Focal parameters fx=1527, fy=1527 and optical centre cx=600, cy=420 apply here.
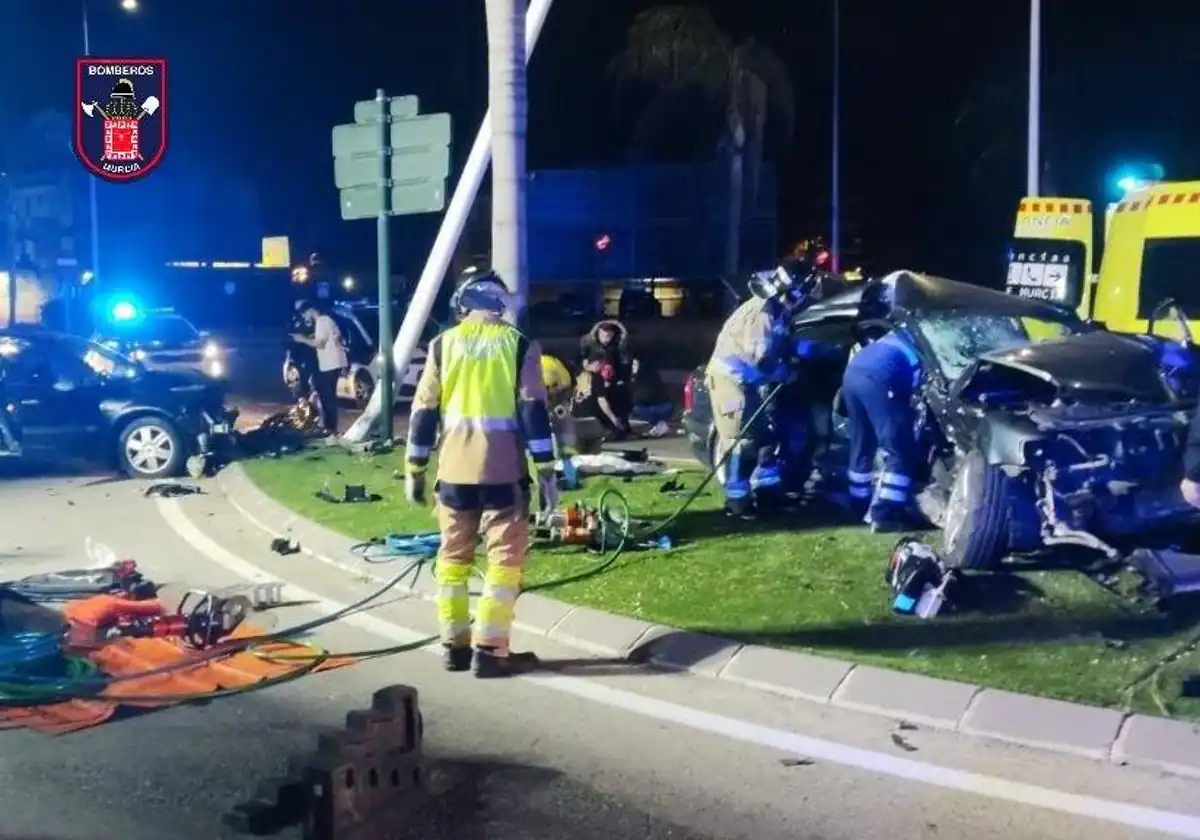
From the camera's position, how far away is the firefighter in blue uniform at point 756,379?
1027 centimetres

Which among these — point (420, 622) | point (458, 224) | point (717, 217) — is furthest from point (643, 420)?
point (717, 217)

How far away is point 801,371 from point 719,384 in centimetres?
82

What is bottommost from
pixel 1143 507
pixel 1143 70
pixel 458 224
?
pixel 1143 507

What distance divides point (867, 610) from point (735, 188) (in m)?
32.8

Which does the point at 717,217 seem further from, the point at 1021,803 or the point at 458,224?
the point at 1021,803

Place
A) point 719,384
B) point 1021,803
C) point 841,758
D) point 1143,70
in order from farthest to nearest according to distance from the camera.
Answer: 1. point 1143,70
2. point 719,384
3. point 841,758
4. point 1021,803

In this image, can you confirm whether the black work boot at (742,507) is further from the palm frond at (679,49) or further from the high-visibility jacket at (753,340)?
the palm frond at (679,49)

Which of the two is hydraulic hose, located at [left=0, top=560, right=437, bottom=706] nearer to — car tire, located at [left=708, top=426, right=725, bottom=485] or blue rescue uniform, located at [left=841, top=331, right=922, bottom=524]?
blue rescue uniform, located at [left=841, top=331, right=922, bottom=524]

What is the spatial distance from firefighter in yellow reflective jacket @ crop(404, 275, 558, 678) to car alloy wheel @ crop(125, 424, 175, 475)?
7.69 m

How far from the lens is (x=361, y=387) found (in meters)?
20.6

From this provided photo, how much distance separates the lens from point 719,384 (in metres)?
10.5

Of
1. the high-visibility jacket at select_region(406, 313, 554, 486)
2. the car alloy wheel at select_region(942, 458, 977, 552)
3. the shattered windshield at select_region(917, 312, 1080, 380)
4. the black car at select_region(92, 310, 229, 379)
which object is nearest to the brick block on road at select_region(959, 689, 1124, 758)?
the car alloy wheel at select_region(942, 458, 977, 552)

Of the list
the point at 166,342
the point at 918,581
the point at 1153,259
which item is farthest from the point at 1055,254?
the point at 166,342

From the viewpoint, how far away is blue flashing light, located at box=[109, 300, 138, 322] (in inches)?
976
